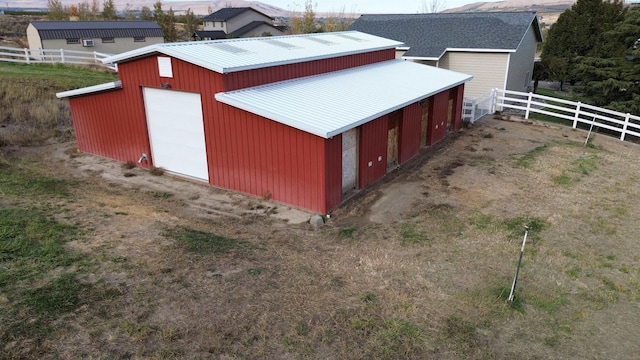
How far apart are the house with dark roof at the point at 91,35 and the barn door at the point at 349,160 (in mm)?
31144

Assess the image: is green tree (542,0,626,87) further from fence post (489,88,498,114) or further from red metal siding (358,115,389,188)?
red metal siding (358,115,389,188)

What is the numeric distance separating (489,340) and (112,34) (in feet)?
128

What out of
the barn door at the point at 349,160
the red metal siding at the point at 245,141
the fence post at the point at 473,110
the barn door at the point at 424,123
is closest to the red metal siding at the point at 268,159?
the red metal siding at the point at 245,141

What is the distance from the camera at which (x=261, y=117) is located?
12656 millimetres

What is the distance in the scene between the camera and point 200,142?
47.5 feet

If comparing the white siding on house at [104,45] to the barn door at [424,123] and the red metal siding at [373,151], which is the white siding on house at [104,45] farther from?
the red metal siding at [373,151]

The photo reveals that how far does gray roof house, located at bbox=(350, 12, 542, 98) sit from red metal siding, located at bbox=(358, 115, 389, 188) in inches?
576

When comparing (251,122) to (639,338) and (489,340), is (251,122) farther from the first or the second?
(639,338)

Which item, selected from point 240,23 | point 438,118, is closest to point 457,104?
point 438,118

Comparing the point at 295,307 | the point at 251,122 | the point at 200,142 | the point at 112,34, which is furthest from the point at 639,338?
the point at 112,34

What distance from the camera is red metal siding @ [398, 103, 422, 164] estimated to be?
53.8 ft

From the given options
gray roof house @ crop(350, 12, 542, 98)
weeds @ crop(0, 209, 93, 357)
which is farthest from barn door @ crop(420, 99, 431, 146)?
weeds @ crop(0, 209, 93, 357)

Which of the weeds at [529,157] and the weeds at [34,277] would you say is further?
the weeds at [529,157]

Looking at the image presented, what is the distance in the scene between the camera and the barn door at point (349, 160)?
1328 cm
